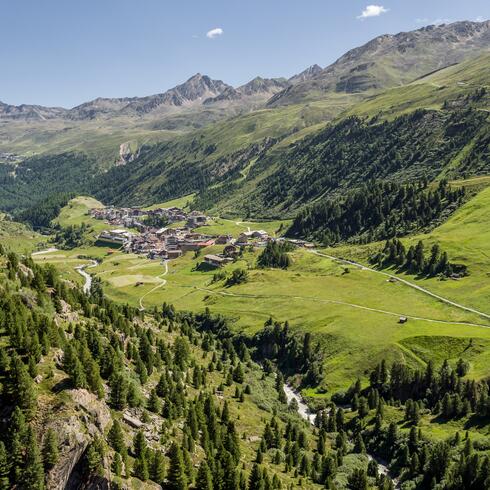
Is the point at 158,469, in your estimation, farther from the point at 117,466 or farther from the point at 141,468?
the point at 117,466

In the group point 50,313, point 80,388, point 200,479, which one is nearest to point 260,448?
point 200,479

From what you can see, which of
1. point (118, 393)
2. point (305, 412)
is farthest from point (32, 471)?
point (305, 412)

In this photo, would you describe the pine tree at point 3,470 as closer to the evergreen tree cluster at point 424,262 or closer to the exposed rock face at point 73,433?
the exposed rock face at point 73,433

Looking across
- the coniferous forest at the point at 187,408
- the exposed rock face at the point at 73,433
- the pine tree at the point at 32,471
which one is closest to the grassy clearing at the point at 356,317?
the coniferous forest at the point at 187,408

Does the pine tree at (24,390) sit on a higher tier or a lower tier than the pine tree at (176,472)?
higher

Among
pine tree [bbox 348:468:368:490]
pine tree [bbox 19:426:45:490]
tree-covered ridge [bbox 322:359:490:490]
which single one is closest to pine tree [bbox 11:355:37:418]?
pine tree [bbox 19:426:45:490]
